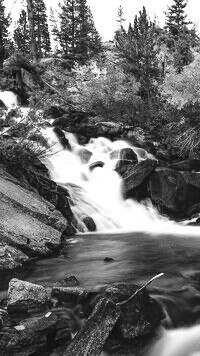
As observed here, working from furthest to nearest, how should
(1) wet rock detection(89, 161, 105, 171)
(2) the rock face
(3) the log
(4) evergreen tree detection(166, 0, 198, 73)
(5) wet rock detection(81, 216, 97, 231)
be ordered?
(4) evergreen tree detection(166, 0, 198, 73) < (1) wet rock detection(89, 161, 105, 171) < (5) wet rock detection(81, 216, 97, 231) < (2) the rock face < (3) the log

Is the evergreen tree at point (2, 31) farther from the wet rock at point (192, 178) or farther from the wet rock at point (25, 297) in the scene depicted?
the wet rock at point (25, 297)

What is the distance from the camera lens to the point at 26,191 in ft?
33.0

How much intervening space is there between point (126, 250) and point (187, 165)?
8.27m

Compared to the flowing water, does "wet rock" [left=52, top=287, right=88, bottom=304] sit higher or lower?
higher

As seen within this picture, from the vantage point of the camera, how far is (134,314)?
4582 millimetres

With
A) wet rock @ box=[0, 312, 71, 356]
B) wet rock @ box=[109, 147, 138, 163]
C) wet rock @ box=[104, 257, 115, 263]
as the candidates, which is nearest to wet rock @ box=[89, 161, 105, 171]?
wet rock @ box=[109, 147, 138, 163]

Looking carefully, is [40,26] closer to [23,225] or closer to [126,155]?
[126,155]

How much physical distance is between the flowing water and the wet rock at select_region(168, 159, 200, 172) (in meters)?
2.36

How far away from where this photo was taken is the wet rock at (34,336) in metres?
4.03

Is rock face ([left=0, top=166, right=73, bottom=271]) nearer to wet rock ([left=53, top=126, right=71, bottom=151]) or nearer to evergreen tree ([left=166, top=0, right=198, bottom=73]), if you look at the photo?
wet rock ([left=53, top=126, right=71, bottom=151])

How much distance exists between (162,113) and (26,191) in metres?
13.4

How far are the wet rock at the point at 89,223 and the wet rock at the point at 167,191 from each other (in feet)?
12.4

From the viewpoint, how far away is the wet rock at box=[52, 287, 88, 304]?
202 inches

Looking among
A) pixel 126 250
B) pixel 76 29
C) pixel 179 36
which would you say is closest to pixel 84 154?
pixel 126 250
